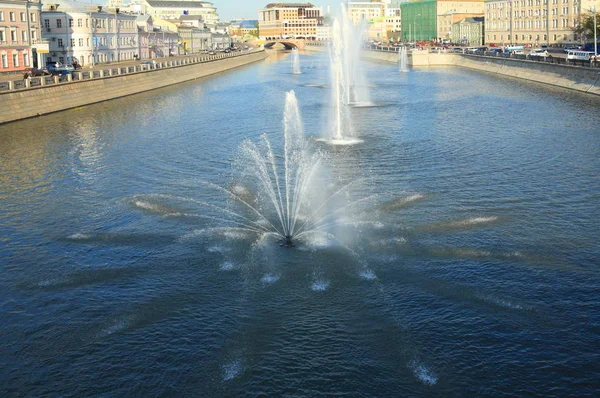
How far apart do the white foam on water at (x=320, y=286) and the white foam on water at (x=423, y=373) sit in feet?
15.4

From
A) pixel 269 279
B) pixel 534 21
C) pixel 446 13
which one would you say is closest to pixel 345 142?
pixel 269 279

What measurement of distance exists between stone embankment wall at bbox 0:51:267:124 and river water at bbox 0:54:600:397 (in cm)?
1518

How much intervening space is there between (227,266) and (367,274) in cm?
446

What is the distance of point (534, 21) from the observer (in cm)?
13725

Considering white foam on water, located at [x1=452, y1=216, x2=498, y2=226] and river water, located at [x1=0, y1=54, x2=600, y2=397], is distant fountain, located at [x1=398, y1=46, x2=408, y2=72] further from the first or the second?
white foam on water, located at [x1=452, y1=216, x2=498, y2=226]

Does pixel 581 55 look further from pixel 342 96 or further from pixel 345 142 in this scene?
pixel 345 142

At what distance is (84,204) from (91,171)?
740cm

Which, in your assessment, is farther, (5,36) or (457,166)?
(5,36)

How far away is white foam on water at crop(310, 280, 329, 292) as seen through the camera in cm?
2133

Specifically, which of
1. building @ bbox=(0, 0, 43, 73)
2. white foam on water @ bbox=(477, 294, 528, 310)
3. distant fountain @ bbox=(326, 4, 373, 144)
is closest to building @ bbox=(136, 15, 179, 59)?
building @ bbox=(0, 0, 43, 73)

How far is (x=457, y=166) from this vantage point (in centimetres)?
3725

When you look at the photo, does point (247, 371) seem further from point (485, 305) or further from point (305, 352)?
point (485, 305)

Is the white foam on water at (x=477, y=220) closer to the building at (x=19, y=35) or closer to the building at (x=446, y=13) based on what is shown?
the building at (x=19, y=35)

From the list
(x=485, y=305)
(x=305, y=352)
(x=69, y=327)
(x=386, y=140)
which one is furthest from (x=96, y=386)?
(x=386, y=140)
